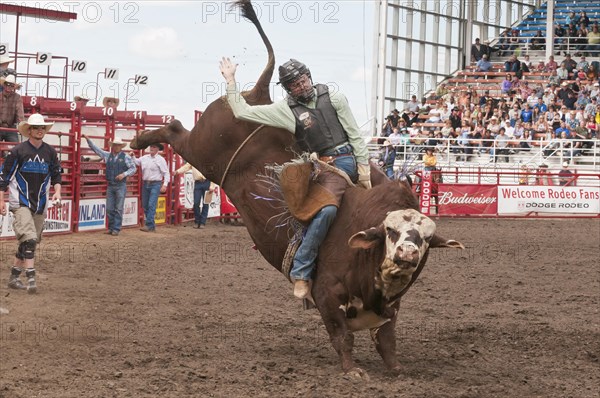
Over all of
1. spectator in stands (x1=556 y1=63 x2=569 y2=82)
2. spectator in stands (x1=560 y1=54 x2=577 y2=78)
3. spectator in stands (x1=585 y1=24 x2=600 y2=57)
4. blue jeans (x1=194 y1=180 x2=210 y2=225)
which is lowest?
blue jeans (x1=194 y1=180 x2=210 y2=225)

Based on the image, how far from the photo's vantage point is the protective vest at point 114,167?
52.0ft

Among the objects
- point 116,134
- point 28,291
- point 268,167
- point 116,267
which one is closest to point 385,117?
point 116,134

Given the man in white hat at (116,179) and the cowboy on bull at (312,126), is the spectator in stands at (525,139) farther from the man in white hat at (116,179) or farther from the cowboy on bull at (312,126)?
the cowboy on bull at (312,126)

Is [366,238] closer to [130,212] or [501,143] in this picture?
[130,212]

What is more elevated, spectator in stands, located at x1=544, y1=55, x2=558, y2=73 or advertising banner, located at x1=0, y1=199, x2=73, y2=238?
spectator in stands, located at x1=544, y1=55, x2=558, y2=73

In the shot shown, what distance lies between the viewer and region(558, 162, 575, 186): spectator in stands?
23.2m

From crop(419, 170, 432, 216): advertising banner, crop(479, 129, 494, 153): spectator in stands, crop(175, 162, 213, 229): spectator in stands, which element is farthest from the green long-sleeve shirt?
crop(479, 129, 494, 153): spectator in stands

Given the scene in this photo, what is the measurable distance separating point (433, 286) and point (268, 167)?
477 centimetres

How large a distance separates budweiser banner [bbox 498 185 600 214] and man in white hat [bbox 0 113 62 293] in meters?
15.5

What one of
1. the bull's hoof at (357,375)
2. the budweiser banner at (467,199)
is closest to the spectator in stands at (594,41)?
the budweiser banner at (467,199)

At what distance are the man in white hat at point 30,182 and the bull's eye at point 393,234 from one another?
492 centimetres

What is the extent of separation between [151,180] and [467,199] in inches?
361

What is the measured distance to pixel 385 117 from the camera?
32781mm

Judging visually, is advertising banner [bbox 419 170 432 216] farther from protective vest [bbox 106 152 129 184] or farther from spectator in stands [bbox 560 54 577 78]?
spectator in stands [bbox 560 54 577 78]
